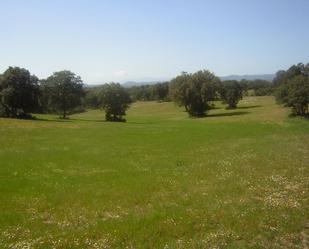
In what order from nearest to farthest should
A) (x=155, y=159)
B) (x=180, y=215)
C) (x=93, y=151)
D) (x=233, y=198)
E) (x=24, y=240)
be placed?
(x=24, y=240)
(x=180, y=215)
(x=233, y=198)
(x=155, y=159)
(x=93, y=151)

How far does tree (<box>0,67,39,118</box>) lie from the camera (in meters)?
79.6

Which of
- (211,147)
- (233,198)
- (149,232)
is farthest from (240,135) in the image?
(149,232)

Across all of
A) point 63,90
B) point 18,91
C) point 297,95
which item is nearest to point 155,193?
point 18,91

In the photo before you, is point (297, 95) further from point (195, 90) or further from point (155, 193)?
point (155, 193)

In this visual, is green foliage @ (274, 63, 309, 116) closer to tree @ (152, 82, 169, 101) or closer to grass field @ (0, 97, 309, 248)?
grass field @ (0, 97, 309, 248)

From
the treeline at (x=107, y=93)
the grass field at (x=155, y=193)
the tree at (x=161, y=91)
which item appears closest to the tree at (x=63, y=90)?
the treeline at (x=107, y=93)

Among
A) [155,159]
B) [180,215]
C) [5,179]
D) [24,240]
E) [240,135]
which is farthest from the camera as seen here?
[240,135]

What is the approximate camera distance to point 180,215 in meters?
20.3

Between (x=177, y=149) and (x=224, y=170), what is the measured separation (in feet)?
40.2

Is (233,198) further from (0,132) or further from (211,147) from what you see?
(0,132)

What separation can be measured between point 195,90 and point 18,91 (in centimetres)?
4697

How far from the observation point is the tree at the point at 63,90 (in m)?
94.0

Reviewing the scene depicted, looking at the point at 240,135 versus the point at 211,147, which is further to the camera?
the point at 240,135

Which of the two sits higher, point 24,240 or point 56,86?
point 56,86
